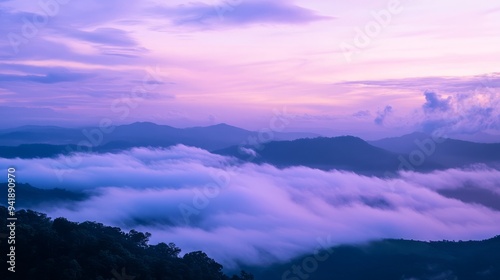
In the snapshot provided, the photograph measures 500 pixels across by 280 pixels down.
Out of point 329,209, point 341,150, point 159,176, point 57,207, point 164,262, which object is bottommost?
point 164,262

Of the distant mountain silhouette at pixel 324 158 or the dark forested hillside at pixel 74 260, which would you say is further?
the distant mountain silhouette at pixel 324 158

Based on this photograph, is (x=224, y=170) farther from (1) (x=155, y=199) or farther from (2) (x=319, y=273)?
(2) (x=319, y=273)

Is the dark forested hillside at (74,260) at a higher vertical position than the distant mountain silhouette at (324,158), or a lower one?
lower

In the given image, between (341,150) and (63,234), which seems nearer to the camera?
(63,234)

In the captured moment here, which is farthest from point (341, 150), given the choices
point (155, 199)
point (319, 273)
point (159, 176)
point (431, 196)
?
point (319, 273)

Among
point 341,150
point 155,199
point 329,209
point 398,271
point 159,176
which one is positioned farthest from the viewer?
point 341,150

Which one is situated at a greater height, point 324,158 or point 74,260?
point 324,158

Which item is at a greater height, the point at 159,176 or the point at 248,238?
the point at 159,176

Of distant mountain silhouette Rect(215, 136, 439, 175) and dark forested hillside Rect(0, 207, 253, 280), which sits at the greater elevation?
distant mountain silhouette Rect(215, 136, 439, 175)

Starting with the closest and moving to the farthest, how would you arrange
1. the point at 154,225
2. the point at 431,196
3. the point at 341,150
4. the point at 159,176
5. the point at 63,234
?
the point at 63,234 < the point at 154,225 < the point at 159,176 < the point at 431,196 < the point at 341,150

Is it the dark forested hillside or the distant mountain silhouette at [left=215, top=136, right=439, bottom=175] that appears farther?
the distant mountain silhouette at [left=215, top=136, right=439, bottom=175]

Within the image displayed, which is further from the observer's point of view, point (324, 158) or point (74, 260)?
point (324, 158)
